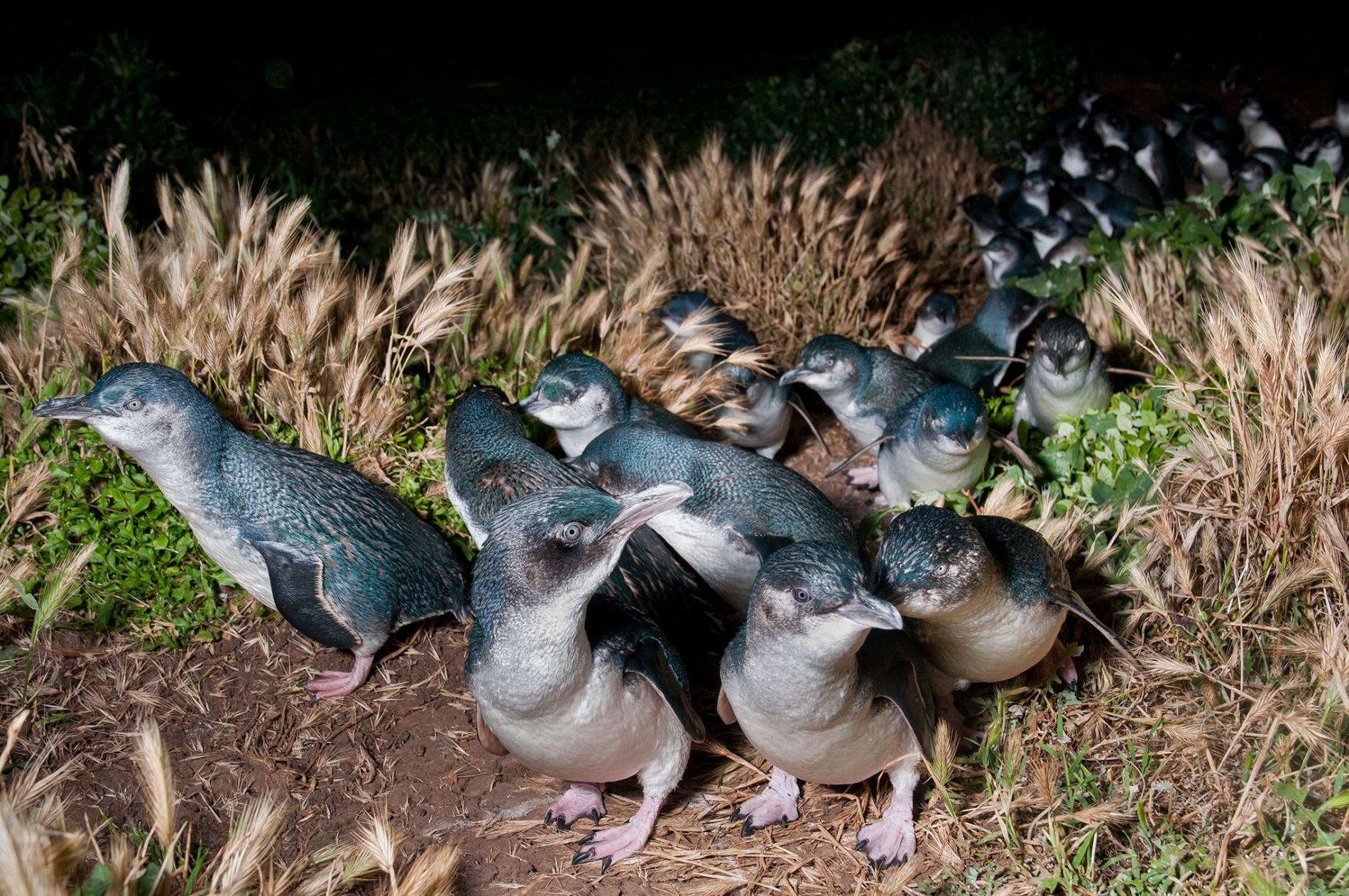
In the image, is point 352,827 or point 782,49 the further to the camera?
point 782,49

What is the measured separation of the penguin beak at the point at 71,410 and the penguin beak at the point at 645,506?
1.85m

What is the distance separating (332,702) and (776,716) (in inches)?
67.9

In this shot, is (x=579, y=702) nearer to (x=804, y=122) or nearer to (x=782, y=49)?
(x=804, y=122)

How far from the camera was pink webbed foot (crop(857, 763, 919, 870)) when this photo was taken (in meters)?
3.15

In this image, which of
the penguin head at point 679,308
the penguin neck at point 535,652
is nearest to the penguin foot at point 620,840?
the penguin neck at point 535,652

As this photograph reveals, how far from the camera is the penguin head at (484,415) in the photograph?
4.29 m

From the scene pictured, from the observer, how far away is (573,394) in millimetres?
4648

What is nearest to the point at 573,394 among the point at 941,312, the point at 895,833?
the point at 895,833

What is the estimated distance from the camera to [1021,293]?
19.9ft

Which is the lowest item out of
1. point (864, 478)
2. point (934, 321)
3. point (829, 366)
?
point (864, 478)

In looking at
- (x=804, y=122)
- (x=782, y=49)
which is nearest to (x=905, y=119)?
(x=804, y=122)

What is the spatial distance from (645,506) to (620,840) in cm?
108

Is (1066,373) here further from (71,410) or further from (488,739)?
(71,410)

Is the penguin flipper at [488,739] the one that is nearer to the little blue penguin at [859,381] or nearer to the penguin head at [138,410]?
the penguin head at [138,410]
